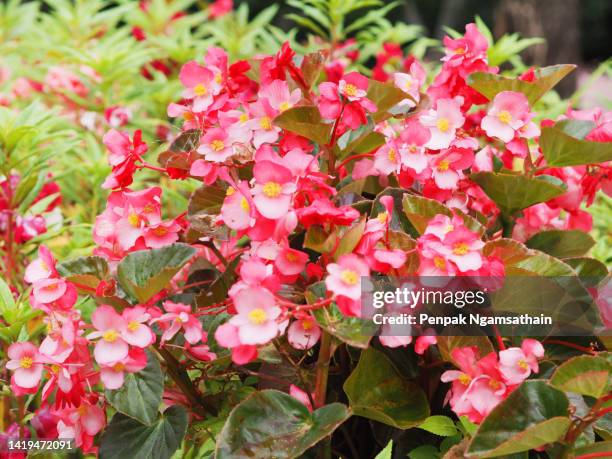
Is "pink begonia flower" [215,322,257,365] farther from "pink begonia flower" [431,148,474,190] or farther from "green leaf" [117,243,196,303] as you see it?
"pink begonia flower" [431,148,474,190]

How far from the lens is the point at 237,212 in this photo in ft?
2.29

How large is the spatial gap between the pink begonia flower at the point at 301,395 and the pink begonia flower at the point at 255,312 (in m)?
0.13

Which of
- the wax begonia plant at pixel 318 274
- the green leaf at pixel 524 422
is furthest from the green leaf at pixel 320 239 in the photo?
the green leaf at pixel 524 422

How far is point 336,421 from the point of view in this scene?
2.16 feet

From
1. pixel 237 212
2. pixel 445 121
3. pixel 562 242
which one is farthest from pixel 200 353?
pixel 562 242

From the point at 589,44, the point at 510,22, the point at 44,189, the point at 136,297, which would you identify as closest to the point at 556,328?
the point at 136,297

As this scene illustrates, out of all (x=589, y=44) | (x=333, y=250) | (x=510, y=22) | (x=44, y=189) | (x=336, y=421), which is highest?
(x=333, y=250)

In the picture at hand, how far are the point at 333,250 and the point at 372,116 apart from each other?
22 centimetres

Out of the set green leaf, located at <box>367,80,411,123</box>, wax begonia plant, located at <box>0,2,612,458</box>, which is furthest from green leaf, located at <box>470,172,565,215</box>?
green leaf, located at <box>367,80,411,123</box>

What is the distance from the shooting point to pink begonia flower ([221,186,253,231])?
2.28 feet

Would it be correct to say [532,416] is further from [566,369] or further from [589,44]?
[589,44]

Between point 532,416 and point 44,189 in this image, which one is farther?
point 44,189

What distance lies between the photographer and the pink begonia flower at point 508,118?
0.82m

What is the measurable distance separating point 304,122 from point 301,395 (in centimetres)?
28
